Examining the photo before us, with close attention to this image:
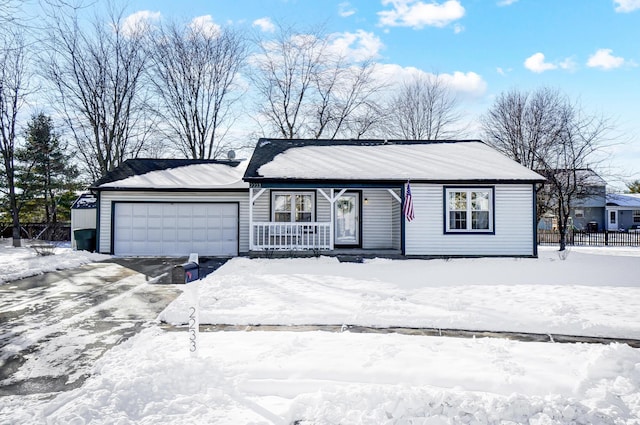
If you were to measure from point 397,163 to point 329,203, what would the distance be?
2.92 m

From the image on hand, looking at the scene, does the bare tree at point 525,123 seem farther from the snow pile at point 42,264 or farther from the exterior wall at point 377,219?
the snow pile at point 42,264

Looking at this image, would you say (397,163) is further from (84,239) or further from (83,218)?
(83,218)

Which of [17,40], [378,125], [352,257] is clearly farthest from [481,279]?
[378,125]

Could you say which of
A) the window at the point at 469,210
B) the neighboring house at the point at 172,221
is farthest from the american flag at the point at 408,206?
the neighboring house at the point at 172,221

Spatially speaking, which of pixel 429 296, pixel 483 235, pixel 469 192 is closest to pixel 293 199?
pixel 469 192

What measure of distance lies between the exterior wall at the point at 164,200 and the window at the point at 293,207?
3.97 ft

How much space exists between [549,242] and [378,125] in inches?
532

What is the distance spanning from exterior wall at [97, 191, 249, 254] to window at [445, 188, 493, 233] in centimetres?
742

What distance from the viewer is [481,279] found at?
8906 mm

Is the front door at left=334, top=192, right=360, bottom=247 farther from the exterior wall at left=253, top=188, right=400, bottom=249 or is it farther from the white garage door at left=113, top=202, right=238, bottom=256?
the white garage door at left=113, top=202, right=238, bottom=256

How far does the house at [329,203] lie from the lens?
12.5m

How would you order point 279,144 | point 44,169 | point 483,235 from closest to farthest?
point 483,235 < point 279,144 < point 44,169

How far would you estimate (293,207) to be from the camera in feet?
46.1

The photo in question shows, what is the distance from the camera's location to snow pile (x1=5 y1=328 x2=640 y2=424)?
2.83m
